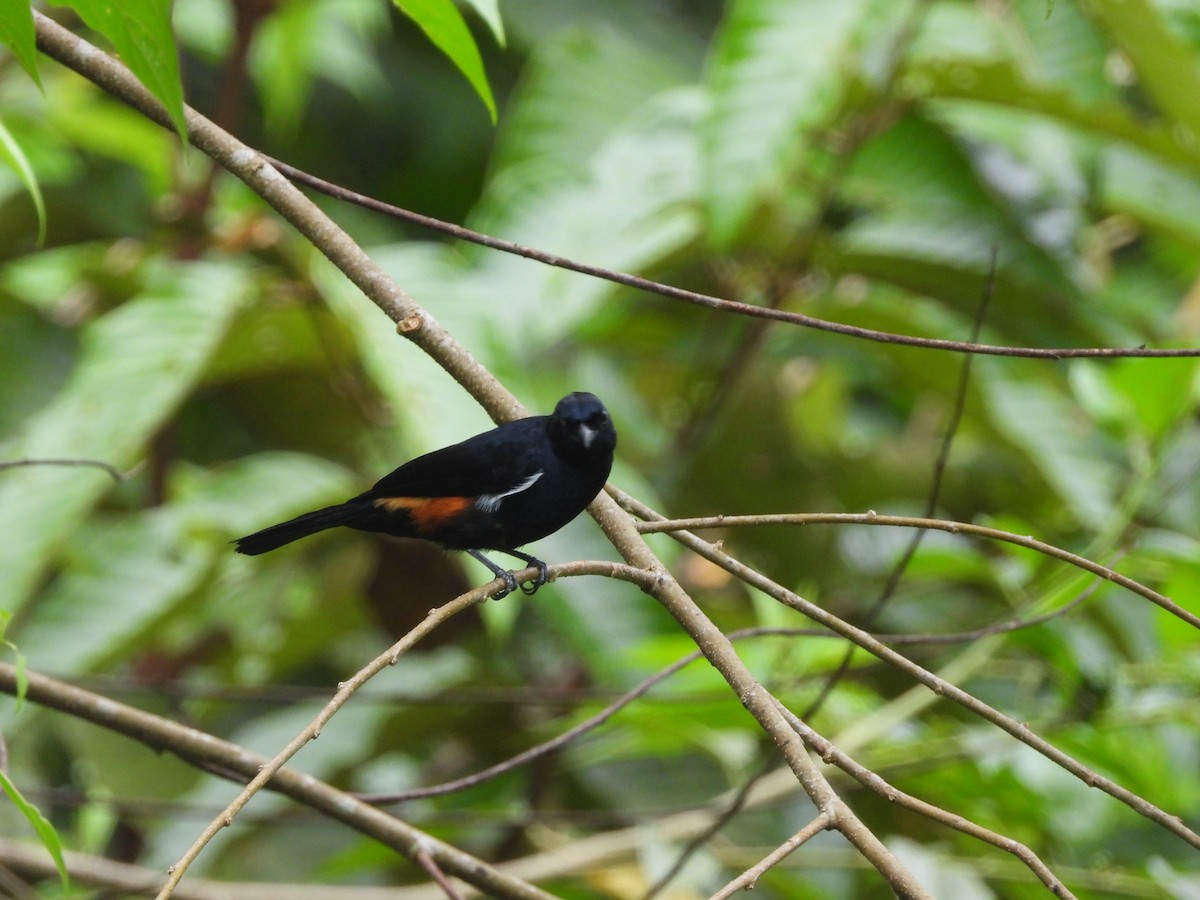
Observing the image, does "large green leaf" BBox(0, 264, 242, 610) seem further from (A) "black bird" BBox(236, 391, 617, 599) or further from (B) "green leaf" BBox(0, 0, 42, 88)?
(B) "green leaf" BBox(0, 0, 42, 88)

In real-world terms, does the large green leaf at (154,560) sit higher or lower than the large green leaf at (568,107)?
lower

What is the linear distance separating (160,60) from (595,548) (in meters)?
2.04

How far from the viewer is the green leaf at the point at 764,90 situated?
2.96m

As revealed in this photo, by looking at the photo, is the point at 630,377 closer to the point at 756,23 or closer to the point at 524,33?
the point at 756,23

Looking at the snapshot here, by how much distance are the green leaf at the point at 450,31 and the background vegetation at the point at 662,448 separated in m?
1.15

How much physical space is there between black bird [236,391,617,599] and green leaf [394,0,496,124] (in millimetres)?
705

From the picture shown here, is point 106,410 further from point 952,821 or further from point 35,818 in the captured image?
point 952,821

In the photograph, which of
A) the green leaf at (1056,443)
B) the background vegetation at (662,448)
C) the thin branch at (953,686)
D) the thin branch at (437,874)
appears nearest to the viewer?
the thin branch at (953,686)

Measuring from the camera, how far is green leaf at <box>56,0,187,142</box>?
1.13 m

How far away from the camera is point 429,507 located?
227 centimetres

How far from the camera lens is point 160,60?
1.15 m

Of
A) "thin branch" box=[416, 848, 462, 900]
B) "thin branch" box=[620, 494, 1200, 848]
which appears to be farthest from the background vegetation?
"thin branch" box=[620, 494, 1200, 848]

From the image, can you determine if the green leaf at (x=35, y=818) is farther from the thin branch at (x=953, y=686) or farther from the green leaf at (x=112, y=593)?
the green leaf at (x=112, y=593)

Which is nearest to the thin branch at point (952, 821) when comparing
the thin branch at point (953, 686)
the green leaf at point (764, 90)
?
the thin branch at point (953, 686)
